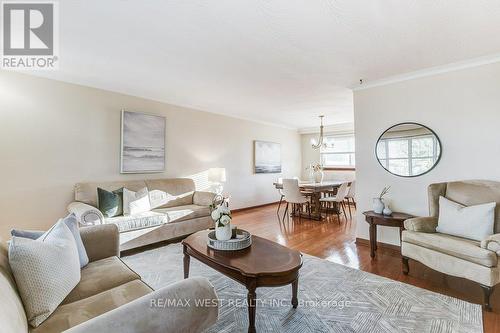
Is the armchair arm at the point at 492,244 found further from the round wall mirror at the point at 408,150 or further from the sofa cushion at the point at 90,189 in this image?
the sofa cushion at the point at 90,189

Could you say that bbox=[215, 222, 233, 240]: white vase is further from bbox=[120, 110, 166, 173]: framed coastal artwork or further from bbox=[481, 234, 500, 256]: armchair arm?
bbox=[120, 110, 166, 173]: framed coastal artwork

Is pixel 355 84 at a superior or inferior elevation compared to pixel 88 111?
superior

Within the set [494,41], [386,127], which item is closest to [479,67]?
[494,41]

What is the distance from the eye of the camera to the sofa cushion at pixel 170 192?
3.92 m

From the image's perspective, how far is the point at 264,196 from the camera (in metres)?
6.74

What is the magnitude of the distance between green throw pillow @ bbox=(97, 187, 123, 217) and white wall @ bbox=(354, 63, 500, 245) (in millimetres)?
3576

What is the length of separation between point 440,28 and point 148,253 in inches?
160

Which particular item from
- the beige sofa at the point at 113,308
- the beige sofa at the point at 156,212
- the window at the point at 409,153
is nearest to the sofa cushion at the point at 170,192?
the beige sofa at the point at 156,212

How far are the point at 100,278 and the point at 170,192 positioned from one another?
2.60 m

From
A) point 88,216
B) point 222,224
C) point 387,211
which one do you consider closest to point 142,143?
point 88,216

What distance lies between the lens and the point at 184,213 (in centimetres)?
368

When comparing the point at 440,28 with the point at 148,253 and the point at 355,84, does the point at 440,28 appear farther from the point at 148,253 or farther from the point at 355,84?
the point at 148,253

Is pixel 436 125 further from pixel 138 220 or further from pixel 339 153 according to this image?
pixel 339 153

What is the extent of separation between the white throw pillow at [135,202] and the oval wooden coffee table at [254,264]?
1.56m
